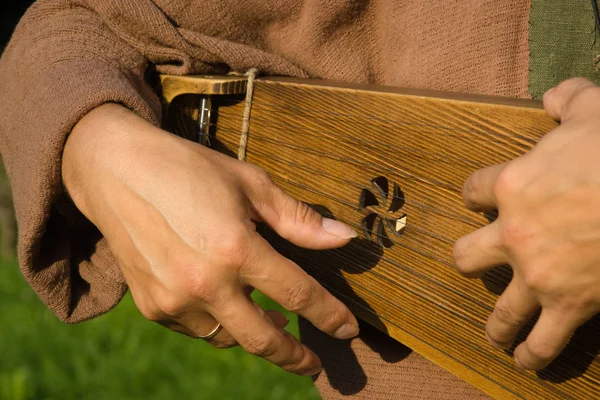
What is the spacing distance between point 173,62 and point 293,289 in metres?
0.64

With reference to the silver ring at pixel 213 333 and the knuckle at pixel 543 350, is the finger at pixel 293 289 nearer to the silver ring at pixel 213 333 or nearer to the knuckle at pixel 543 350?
the silver ring at pixel 213 333

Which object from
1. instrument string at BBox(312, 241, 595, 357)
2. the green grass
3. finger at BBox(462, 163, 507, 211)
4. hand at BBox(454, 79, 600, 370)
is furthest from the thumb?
the green grass

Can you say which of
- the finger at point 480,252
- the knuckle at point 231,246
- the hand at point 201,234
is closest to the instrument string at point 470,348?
the hand at point 201,234

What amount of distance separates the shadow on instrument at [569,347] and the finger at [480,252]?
12cm

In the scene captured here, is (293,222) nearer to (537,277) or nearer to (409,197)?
(409,197)

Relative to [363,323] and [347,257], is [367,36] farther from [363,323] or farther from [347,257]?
[363,323]

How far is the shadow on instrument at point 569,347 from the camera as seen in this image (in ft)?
3.11

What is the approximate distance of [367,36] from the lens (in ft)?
4.71

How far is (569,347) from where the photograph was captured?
98cm

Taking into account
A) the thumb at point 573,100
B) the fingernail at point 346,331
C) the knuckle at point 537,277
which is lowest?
the fingernail at point 346,331

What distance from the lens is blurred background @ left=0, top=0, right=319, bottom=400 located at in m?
2.93

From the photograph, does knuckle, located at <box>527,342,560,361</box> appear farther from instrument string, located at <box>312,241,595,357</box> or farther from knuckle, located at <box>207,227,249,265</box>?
knuckle, located at <box>207,227,249,265</box>

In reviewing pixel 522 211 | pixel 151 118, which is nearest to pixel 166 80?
pixel 151 118

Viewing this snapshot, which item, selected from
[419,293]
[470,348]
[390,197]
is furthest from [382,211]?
[470,348]
